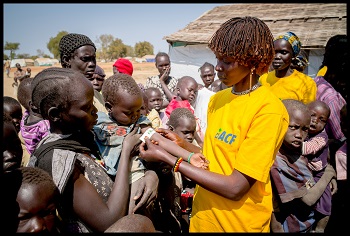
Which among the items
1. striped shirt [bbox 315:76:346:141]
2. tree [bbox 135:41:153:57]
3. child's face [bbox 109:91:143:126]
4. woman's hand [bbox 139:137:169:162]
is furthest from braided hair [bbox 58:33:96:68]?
tree [bbox 135:41:153:57]

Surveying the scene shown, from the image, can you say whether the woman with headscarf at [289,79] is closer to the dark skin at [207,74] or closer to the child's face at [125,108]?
the child's face at [125,108]

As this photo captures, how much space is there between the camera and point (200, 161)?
1.77 metres

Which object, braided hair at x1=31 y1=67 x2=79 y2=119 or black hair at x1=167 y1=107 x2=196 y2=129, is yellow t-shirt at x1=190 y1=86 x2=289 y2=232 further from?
black hair at x1=167 y1=107 x2=196 y2=129

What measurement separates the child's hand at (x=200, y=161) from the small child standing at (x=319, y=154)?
4.86 ft

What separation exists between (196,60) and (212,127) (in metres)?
10.3

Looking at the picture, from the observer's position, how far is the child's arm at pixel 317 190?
98.1 inches

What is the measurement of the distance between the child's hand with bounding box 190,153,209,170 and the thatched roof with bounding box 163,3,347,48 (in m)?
7.92

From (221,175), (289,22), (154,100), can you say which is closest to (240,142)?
(221,175)

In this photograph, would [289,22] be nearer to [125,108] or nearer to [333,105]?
[333,105]

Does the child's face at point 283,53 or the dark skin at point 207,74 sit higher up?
the child's face at point 283,53

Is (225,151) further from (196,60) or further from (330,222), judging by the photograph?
(196,60)

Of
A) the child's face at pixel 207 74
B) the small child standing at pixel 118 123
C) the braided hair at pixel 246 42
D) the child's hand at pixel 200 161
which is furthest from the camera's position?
the child's face at pixel 207 74

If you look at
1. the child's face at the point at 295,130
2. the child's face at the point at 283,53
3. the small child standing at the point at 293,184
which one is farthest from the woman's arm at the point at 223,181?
the child's face at the point at 283,53

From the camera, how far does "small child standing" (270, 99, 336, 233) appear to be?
7.84 ft
